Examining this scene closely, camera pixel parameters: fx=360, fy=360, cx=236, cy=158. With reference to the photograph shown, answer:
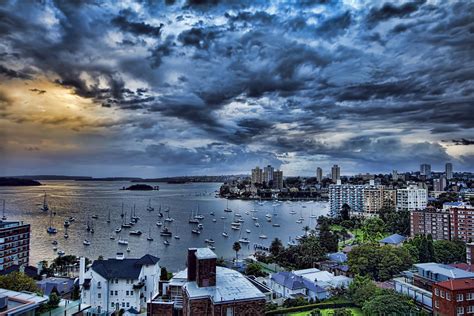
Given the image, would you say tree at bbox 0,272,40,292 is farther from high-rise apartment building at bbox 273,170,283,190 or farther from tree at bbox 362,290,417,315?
high-rise apartment building at bbox 273,170,283,190

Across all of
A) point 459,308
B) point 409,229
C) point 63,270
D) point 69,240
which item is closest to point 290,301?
point 459,308

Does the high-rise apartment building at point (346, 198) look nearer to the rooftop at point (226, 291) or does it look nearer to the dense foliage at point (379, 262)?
the dense foliage at point (379, 262)

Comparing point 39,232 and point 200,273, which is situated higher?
point 200,273

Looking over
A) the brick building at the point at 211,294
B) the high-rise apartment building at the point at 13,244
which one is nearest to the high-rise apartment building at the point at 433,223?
the brick building at the point at 211,294

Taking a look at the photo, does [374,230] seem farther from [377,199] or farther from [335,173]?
[335,173]

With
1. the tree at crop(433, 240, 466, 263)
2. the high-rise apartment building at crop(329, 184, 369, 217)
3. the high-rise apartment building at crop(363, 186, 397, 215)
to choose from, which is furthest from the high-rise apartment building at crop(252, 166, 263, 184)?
the tree at crop(433, 240, 466, 263)

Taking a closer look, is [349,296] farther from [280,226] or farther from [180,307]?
[280,226]
